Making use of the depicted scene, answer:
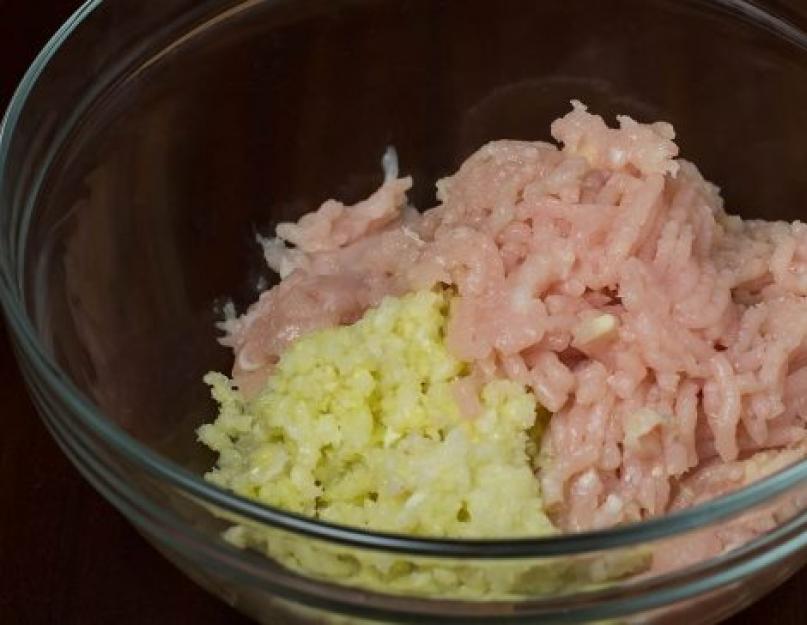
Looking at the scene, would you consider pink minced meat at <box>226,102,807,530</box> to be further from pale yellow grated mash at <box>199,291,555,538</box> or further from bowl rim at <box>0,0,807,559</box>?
bowl rim at <box>0,0,807,559</box>

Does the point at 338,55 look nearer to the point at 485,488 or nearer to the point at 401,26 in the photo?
the point at 401,26

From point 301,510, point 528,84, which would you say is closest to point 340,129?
point 528,84

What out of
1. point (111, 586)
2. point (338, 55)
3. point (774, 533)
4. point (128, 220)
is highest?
point (338, 55)

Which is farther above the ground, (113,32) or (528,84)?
(528,84)

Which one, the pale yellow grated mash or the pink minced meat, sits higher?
the pink minced meat

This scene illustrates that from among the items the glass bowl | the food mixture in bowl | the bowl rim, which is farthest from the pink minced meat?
the bowl rim

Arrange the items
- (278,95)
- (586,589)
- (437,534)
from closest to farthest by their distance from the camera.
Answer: (586,589) < (437,534) < (278,95)

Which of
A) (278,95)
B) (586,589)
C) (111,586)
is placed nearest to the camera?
(586,589)

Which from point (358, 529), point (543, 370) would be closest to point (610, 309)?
point (543, 370)

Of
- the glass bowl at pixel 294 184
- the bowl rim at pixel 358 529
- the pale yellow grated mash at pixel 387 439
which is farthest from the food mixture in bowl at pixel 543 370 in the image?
the bowl rim at pixel 358 529
